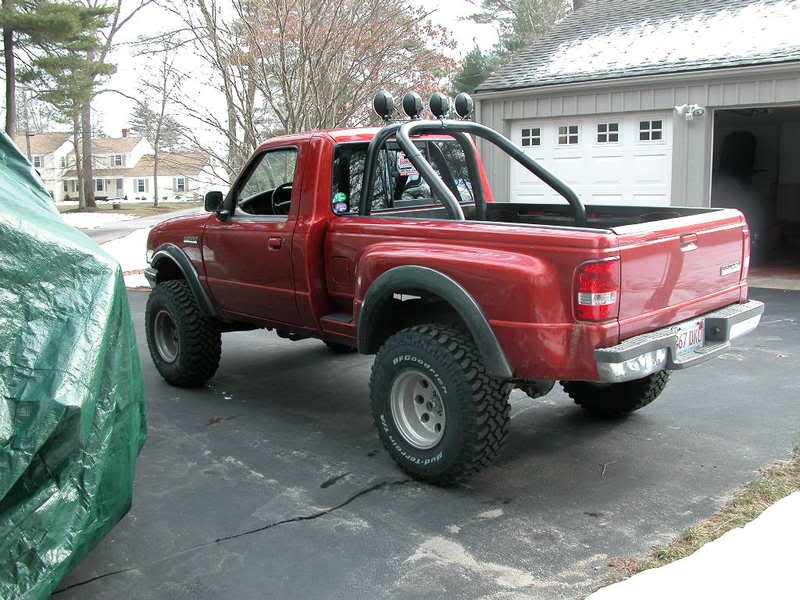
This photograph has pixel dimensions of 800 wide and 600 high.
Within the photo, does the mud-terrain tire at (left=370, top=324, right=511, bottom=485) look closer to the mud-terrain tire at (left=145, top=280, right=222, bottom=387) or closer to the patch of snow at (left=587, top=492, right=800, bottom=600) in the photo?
the patch of snow at (left=587, top=492, right=800, bottom=600)

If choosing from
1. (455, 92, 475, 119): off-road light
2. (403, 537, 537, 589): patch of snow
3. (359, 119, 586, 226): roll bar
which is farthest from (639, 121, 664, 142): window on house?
(403, 537, 537, 589): patch of snow

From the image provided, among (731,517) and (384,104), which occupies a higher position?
(384,104)

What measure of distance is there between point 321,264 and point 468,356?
146 centimetres

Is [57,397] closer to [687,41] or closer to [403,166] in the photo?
[403,166]

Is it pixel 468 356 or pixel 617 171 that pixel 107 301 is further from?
pixel 617 171

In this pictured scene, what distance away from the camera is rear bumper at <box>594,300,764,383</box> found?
373cm

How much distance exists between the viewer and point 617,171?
12.7 metres

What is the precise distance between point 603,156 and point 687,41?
7.34 feet

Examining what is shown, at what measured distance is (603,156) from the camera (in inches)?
508

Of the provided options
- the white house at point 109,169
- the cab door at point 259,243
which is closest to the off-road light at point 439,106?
the cab door at point 259,243

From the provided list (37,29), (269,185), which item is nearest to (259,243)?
(269,185)

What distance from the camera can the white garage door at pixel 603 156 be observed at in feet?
40.4

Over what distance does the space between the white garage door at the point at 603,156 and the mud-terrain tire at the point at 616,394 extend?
7.68 m

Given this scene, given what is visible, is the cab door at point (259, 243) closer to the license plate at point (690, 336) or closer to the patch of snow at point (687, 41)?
the license plate at point (690, 336)
